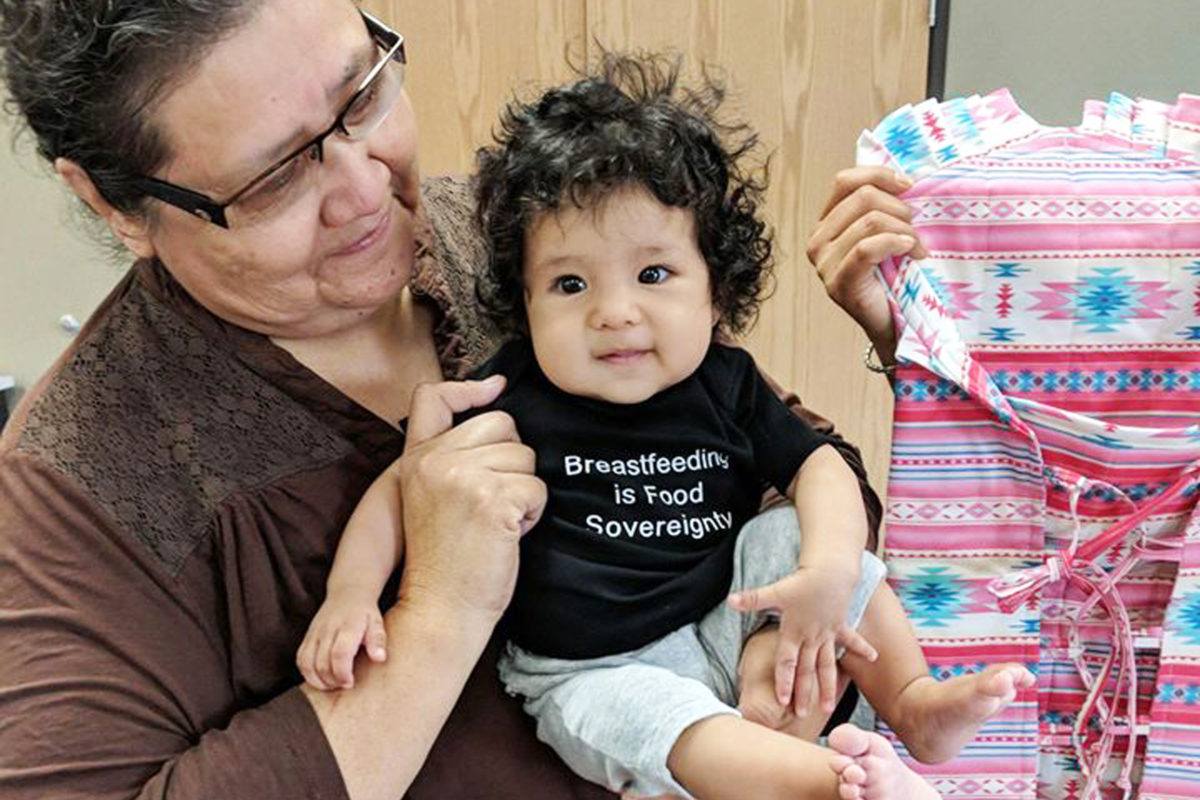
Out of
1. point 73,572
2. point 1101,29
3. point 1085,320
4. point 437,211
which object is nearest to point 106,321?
point 73,572

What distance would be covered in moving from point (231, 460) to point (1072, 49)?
2.17 metres

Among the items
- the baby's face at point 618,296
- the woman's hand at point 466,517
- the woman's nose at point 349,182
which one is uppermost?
the woman's nose at point 349,182

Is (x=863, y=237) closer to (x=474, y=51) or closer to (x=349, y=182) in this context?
(x=349, y=182)

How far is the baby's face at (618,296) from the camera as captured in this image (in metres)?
1.04

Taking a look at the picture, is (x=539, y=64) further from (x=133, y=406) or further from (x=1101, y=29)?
(x=133, y=406)

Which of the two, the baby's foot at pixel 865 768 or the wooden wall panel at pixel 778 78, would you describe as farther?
the wooden wall panel at pixel 778 78

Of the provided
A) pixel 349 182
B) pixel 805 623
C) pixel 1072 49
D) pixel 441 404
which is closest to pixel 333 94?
pixel 349 182

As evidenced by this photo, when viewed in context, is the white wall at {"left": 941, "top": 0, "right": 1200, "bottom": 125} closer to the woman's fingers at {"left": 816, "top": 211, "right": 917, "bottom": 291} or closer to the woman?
the woman's fingers at {"left": 816, "top": 211, "right": 917, "bottom": 291}

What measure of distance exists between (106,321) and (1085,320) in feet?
3.30

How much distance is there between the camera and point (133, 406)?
3.44 feet

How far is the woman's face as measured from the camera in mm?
990

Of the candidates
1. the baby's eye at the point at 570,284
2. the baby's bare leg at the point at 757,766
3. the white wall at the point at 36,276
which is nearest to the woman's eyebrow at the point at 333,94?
the baby's eye at the point at 570,284

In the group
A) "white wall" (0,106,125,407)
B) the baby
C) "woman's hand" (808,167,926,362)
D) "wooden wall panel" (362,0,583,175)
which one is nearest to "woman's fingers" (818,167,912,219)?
"woman's hand" (808,167,926,362)

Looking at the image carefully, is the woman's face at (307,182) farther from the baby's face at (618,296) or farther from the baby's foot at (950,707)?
the baby's foot at (950,707)
